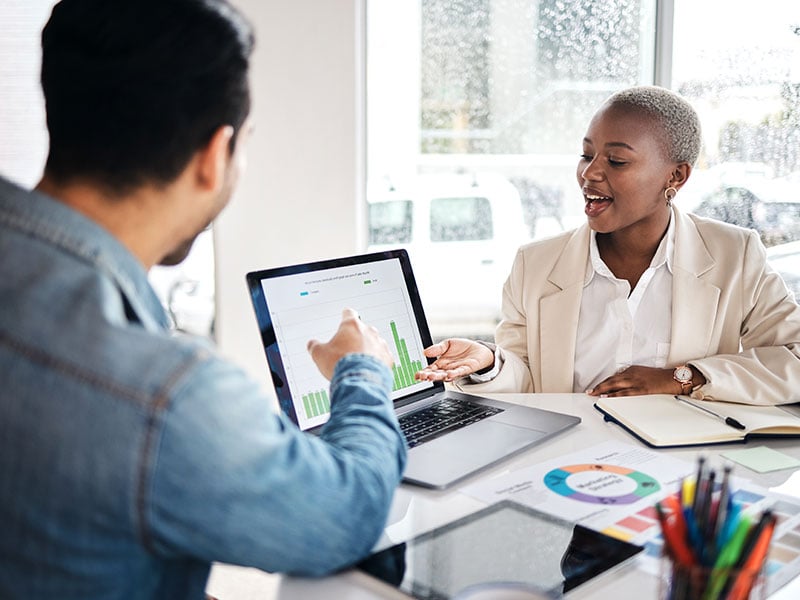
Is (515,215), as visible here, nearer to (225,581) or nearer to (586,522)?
(225,581)

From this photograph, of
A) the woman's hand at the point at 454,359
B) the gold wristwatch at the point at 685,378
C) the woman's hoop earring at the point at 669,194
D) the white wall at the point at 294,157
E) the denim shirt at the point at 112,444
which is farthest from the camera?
the white wall at the point at 294,157

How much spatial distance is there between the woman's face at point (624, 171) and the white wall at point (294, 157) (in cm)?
104

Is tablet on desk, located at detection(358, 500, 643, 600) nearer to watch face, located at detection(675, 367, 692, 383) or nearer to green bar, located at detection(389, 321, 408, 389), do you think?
green bar, located at detection(389, 321, 408, 389)

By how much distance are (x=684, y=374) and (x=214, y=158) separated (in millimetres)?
1166

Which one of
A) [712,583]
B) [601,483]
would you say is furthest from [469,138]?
[712,583]

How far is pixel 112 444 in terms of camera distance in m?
0.61

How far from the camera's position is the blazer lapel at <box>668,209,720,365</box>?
1.78 m

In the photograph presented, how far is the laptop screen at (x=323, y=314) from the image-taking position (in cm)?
125

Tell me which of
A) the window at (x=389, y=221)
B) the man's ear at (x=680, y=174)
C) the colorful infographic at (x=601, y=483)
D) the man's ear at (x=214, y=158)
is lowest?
the colorful infographic at (x=601, y=483)

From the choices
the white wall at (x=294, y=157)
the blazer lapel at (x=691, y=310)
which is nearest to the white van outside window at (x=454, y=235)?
the white wall at (x=294, y=157)

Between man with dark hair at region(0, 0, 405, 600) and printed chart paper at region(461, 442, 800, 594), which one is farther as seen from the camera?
printed chart paper at region(461, 442, 800, 594)

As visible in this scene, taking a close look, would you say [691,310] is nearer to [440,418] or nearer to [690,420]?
[690,420]

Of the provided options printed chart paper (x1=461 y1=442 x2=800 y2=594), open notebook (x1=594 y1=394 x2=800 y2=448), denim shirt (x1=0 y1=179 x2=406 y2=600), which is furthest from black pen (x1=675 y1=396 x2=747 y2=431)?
denim shirt (x1=0 y1=179 x2=406 y2=600)

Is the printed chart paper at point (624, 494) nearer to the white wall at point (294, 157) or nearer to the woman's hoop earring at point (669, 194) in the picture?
the woman's hoop earring at point (669, 194)
